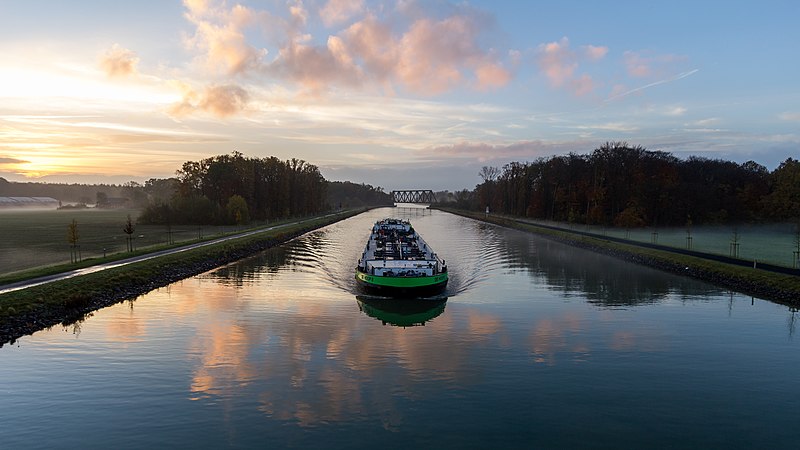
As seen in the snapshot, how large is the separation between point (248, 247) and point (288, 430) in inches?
2426

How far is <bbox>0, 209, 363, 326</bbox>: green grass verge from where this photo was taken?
102ft

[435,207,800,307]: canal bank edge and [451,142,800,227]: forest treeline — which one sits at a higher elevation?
[451,142,800,227]: forest treeline

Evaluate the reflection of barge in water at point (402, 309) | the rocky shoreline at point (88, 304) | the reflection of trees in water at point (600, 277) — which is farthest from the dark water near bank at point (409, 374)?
the reflection of trees in water at point (600, 277)

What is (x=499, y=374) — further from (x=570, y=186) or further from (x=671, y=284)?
(x=570, y=186)

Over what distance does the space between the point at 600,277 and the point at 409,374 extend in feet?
122

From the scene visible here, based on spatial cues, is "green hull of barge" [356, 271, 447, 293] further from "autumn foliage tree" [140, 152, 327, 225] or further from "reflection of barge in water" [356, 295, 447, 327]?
"autumn foliage tree" [140, 152, 327, 225]

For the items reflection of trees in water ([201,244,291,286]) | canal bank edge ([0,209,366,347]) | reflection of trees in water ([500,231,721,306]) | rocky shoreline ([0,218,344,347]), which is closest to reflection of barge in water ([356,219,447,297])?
reflection of trees in water ([500,231,721,306])

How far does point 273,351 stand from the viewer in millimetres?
26422

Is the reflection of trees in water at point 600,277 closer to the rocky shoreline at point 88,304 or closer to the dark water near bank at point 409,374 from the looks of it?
the dark water near bank at point 409,374

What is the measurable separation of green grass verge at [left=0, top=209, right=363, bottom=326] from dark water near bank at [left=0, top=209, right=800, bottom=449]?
5.70ft

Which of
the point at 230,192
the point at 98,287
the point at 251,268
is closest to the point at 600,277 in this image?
the point at 251,268

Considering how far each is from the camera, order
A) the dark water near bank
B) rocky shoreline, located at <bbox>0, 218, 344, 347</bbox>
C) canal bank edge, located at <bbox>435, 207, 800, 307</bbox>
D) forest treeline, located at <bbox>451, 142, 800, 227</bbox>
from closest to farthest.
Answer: the dark water near bank, rocky shoreline, located at <bbox>0, 218, 344, 347</bbox>, canal bank edge, located at <bbox>435, 207, 800, 307</bbox>, forest treeline, located at <bbox>451, 142, 800, 227</bbox>

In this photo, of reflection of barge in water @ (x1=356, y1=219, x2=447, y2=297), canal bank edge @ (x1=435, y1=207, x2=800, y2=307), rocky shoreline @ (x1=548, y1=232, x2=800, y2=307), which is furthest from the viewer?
reflection of barge in water @ (x1=356, y1=219, x2=447, y2=297)

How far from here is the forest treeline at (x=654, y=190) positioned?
118500 millimetres
